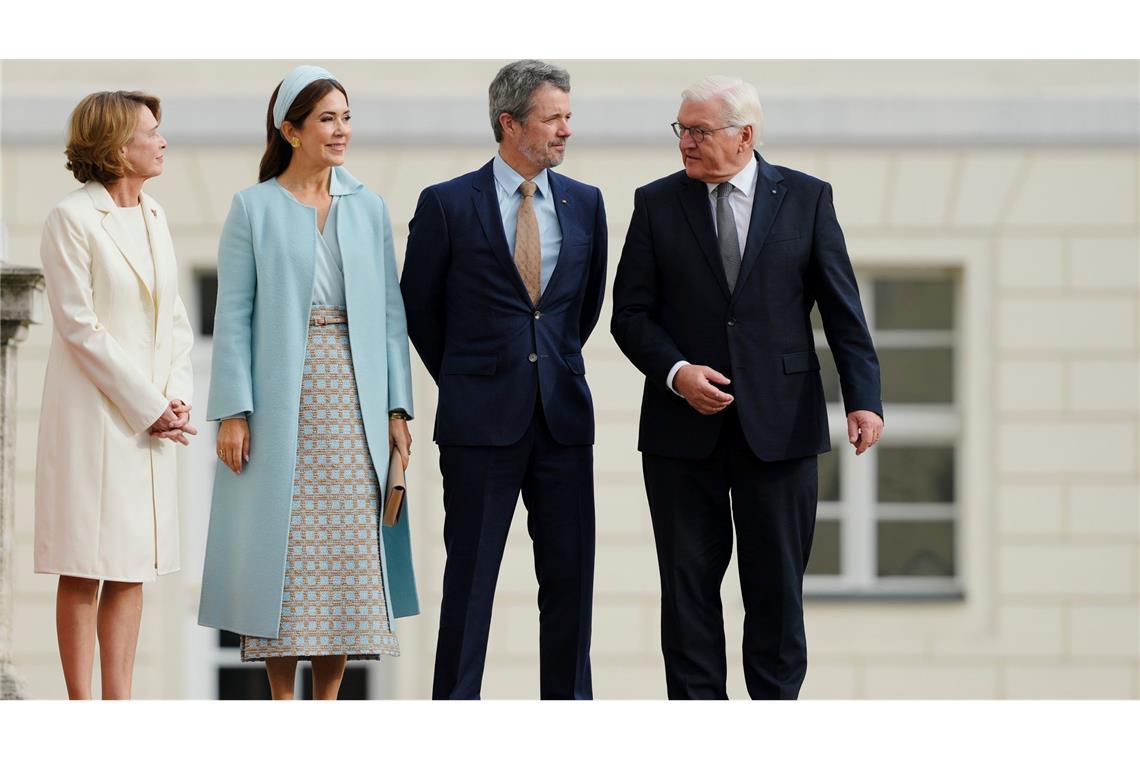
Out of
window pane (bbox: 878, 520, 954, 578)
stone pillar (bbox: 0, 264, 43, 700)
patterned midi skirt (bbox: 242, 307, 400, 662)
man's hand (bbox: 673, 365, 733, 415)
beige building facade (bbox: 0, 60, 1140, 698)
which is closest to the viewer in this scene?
man's hand (bbox: 673, 365, 733, 415)

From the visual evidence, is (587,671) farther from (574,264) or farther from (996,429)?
(996,429)

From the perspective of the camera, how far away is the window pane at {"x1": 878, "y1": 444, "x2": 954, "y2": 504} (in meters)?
9.75

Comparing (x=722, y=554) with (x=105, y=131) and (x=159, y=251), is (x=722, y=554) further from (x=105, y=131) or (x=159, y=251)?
(x=105, y=131)

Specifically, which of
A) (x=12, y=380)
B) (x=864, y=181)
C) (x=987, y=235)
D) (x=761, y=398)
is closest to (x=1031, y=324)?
(x=987, y=235)

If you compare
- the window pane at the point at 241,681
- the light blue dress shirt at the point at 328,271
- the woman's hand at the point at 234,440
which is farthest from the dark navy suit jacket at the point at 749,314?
the window pane at the point at 241,681

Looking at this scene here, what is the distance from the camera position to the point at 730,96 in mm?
5094

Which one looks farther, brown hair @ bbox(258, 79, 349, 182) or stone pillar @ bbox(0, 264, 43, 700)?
stone pillar @ bbox(0, 264, 43, 700)

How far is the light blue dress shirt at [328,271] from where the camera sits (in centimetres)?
516

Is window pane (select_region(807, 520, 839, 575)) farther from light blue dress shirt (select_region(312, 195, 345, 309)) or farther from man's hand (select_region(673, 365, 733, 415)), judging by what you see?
light blue dress shirt (select_region(312, 195, 345, 309))

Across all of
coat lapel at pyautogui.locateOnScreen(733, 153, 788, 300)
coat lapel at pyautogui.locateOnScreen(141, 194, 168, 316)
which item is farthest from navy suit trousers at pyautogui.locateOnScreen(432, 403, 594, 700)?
coat lapel at pyautogui.locateOnScreen(141, 194, 168, 316)

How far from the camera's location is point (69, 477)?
5.17m

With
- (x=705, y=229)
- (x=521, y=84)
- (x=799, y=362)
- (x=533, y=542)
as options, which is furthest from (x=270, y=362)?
(x=799, y=362)

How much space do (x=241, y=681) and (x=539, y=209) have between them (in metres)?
5.18

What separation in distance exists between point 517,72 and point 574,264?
544 millimetres
